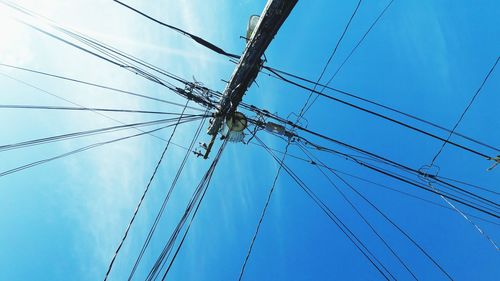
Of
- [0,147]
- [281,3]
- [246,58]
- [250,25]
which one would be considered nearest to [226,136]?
[246,58]

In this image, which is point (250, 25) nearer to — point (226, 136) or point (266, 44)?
point (266, 44)

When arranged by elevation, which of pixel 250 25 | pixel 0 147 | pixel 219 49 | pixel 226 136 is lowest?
pixel 0 147

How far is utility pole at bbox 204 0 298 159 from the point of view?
5.38 metres

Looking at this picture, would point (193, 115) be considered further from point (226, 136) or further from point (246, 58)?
point (246, 58)

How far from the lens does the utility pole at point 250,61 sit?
5379 millimetres

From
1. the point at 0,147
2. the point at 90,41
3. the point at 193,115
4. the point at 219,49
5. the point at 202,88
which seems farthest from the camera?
the point at 193,115

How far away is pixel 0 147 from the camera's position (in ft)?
17.2

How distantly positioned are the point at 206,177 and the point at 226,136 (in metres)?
1.05

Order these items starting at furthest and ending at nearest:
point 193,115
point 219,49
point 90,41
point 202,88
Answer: point 193,115 → point 202,88 → point 90,41 → point 219,49

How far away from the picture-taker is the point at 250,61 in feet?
19.7

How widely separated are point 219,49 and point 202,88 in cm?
110

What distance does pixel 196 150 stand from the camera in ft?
24.3

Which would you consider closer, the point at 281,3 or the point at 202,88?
the point at 281,3

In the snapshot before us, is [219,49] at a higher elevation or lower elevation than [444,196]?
higher
